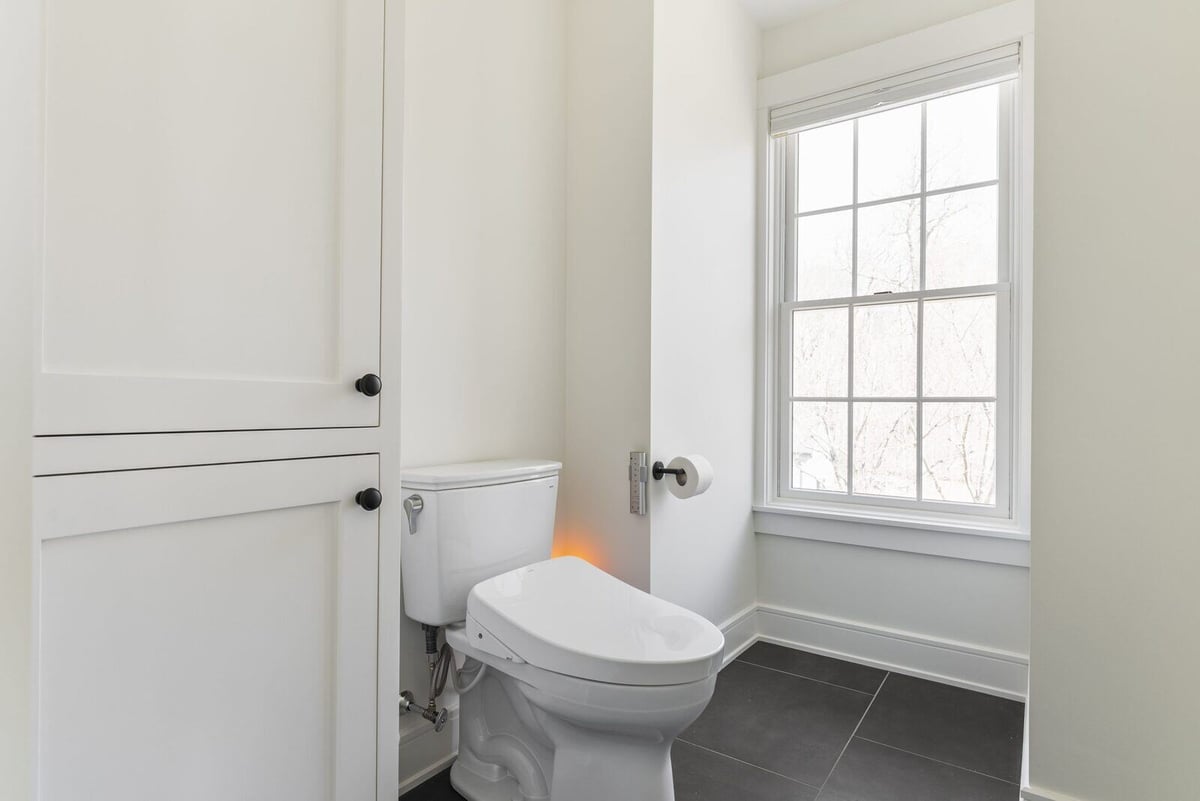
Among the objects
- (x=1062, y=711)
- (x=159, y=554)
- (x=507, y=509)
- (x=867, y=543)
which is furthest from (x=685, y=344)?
(x=159, y=554)

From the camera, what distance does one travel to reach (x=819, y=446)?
2389 mm

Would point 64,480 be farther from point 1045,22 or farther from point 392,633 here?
point 1045,22

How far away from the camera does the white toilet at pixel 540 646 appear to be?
1.11 metres

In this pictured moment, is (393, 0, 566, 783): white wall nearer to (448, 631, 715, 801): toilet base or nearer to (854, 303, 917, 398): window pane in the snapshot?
(448, 631, 715, 801): toilet base

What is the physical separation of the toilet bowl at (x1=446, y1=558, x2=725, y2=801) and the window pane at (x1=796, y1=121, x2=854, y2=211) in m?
1.73

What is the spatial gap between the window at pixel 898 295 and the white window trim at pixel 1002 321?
0.02m

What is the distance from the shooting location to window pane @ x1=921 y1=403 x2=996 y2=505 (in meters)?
2.07

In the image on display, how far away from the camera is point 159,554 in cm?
86

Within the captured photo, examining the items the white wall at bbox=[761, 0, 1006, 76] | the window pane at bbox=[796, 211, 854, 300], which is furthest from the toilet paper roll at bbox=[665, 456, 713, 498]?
the white wall at bbox=[761, 0, 1006, 76]

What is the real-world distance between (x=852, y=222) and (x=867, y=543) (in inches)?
46.7

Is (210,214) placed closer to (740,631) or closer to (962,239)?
(740,631)

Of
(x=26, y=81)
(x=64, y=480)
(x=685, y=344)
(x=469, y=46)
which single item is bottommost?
(x=64, y=480)

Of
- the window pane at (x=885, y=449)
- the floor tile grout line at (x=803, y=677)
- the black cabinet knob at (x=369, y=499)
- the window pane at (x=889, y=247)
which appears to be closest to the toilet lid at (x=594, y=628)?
the black cabinet knob at (x=369, y=499)

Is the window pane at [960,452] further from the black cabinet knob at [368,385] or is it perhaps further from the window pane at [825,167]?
the black cabinet knob at [368,385]
